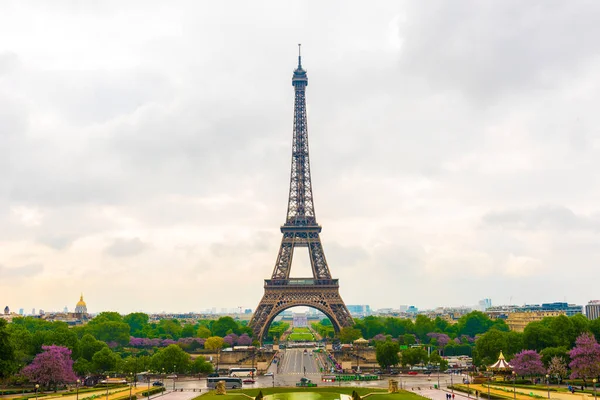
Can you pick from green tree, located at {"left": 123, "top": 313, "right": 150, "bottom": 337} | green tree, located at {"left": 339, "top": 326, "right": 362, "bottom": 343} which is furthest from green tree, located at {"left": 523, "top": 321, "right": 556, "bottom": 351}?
green tree, located at {"left": 123, "top": 313, "right": 150, "bottom": 337}

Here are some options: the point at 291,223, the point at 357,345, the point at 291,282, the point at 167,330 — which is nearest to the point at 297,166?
the point at 291,223

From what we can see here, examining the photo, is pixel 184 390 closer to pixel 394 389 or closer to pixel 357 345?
pixel 394 389

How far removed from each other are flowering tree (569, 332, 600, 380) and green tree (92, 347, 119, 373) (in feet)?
186

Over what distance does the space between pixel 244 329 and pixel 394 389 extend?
282 feet

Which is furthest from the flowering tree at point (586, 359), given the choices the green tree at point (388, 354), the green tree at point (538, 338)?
the green tree at point (388, 354)

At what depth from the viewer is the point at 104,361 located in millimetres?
82000

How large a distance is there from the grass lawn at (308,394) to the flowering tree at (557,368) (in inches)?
736

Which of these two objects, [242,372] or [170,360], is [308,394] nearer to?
[170,360]

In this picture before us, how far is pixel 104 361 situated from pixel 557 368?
5616 centimetres

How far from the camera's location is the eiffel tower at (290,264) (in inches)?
4978

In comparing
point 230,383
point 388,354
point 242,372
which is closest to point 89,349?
point 242,372

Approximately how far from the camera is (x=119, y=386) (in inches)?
2908

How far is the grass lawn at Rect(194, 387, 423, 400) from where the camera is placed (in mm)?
63188

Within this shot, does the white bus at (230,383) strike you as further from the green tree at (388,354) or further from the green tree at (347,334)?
the green tree at (347,334)
